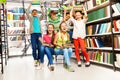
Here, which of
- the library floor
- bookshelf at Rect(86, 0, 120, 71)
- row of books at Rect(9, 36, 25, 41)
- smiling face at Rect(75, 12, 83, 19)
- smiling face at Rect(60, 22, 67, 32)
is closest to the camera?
the library floor

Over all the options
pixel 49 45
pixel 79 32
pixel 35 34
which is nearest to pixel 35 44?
pixel 35 34

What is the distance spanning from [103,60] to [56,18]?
161cm

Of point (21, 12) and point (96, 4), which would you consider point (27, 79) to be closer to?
point (96, 4)

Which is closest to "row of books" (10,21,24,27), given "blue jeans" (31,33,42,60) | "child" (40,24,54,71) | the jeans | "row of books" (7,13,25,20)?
"row of books" (7,13,25,20)

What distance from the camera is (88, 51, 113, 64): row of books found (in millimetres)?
3693

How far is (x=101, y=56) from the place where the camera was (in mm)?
4023

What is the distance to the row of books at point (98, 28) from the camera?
12.5 feet

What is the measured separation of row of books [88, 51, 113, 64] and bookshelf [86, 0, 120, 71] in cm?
2

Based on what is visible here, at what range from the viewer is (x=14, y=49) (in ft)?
24.9

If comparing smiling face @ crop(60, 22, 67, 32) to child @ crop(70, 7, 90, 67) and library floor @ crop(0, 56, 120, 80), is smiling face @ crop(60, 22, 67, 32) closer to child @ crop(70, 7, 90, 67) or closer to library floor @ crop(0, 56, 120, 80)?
child @ crop(70, 7, 90, 67)

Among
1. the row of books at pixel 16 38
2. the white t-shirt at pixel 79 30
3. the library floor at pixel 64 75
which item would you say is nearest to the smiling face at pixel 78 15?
the white t-shirt at pixel 79 30

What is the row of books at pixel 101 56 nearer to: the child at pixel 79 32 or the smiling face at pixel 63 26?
the child at pixel 79 32

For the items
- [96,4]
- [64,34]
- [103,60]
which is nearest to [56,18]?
[64,34]

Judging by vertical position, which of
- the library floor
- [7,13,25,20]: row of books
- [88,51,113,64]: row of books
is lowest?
the library floor
